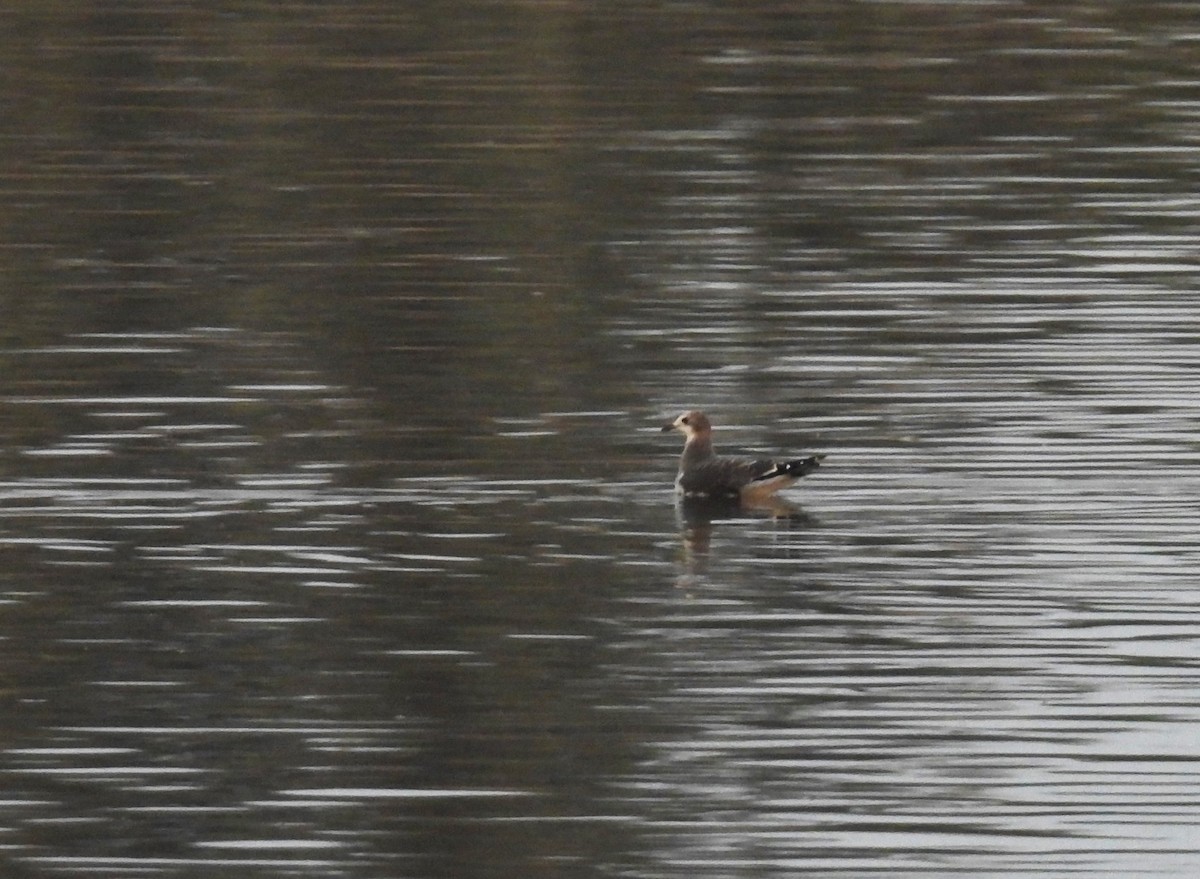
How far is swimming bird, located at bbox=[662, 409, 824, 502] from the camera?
1619cm

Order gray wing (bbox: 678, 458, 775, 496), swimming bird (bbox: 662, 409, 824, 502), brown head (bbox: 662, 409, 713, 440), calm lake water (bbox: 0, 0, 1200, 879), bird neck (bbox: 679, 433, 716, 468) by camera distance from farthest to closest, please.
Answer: brown head (bbox: 662, 409, 713, 440), bird neck (bbox: 679, 433, 716, 468), gray wing (bbox: 678, 458, 775, 496), swimming bird (bbox: 662, 409, 824, 502), calm lake water (bbox: 0, 0, 1200, 879)

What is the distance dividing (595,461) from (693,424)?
0.60m

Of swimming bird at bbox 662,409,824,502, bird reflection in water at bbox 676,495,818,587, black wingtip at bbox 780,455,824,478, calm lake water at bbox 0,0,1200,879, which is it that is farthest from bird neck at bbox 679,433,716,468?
black wingtip at bbox 780,455,824,478

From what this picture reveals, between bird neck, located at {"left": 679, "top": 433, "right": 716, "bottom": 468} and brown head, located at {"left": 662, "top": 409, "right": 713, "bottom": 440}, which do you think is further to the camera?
brown head, located at {"left": 662, "top": 409, "right": 713, "bottom": 440}

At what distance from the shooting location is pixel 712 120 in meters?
28.7

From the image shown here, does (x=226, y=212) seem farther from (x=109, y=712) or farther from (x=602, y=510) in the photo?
(x=109, y=712)

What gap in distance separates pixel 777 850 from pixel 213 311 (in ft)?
36.5

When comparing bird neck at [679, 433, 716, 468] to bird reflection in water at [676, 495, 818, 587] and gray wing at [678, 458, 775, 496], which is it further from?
bird reflection in water at [676, 495, 818, 587]

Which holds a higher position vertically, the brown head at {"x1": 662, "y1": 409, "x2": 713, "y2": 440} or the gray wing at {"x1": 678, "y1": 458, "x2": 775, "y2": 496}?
the brown head at {"x1": 662, "y1": 409, "x2": 713, "y2": 440}

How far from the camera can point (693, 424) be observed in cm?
1688

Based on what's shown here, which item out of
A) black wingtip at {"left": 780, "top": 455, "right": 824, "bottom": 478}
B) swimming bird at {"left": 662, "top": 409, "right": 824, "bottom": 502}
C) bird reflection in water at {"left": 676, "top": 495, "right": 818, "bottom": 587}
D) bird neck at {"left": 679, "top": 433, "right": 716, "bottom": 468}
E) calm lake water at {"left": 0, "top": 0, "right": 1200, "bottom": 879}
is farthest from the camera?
bird neck at {"left": 679, "top": 433, "right": 716, "bottom": 468}

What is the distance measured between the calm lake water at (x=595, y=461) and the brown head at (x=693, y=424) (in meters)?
0.36

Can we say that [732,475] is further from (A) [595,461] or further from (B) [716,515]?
(A) [595,461]

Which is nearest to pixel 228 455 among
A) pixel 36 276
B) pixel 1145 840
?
pixel 36 276
